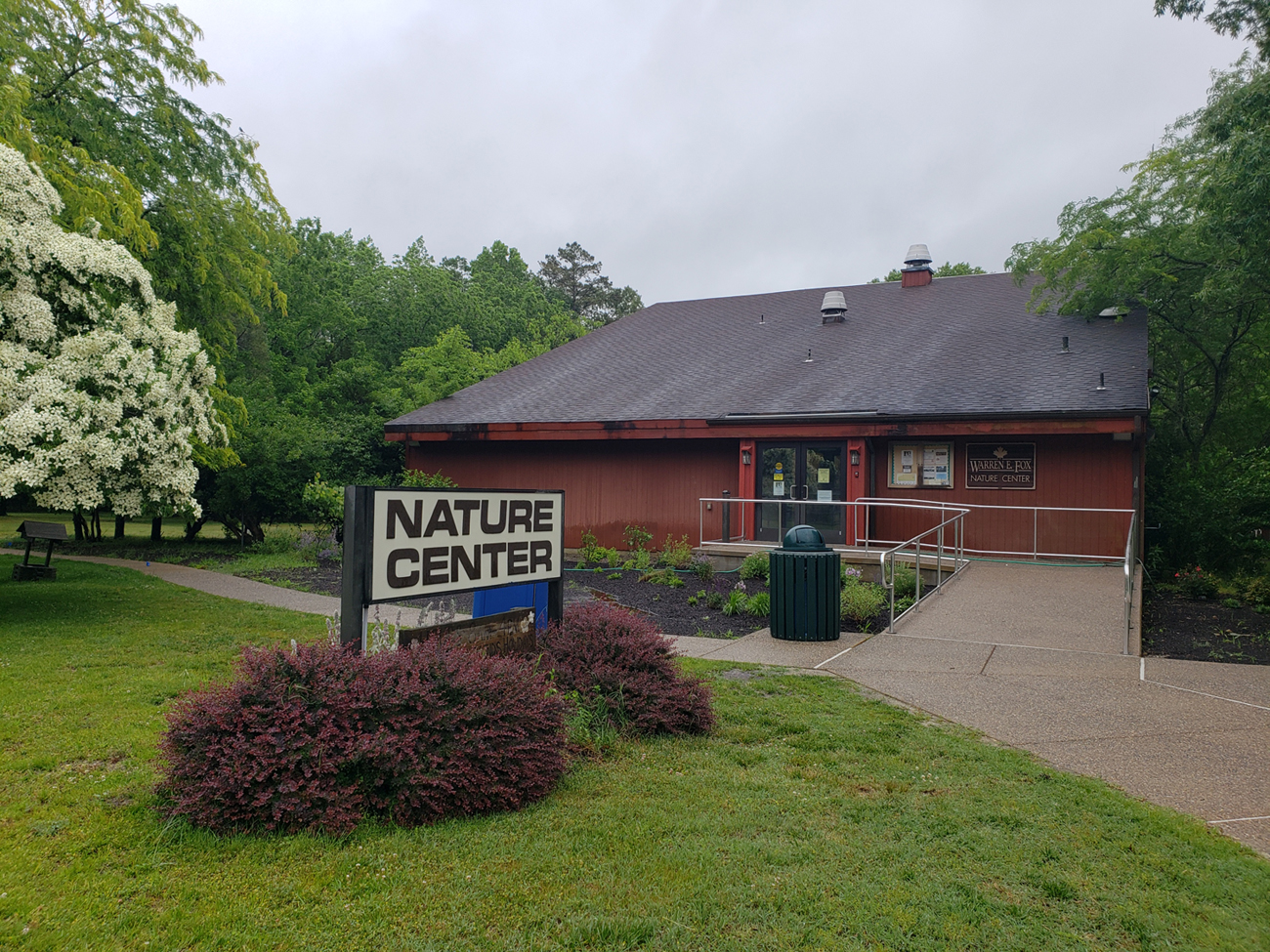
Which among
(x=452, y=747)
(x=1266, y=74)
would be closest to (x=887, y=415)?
(x=1266, y=74)

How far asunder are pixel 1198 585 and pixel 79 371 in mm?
15255

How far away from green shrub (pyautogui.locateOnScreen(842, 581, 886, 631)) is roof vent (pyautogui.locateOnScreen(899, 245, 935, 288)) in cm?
1346

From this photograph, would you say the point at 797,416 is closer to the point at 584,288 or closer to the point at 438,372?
the point at 438,372

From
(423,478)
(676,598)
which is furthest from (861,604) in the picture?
(423,478)

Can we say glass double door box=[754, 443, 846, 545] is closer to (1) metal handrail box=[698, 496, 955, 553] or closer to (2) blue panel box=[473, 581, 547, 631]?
(1) metal handrail box=[698, 496, 955, 553]

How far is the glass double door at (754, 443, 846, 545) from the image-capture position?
1513cm

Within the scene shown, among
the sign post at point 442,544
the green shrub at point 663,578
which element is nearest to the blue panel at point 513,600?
the sign post at point 442,544

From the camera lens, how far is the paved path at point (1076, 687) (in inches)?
194

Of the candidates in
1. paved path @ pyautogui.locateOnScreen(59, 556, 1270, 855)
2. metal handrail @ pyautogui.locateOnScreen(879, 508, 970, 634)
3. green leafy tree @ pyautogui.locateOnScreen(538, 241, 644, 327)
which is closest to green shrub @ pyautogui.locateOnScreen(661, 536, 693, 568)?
metal handrail @ pyautogui.locateOnScreen(879, 508, 970, 634)

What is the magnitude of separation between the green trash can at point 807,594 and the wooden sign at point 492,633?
3.90 meters

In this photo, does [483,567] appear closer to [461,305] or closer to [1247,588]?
[1247,588]

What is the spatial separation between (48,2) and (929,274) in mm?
18993

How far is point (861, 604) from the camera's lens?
10.4 metres

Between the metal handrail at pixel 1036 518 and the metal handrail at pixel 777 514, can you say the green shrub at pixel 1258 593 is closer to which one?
the metal handrail at pixel 1036 518
